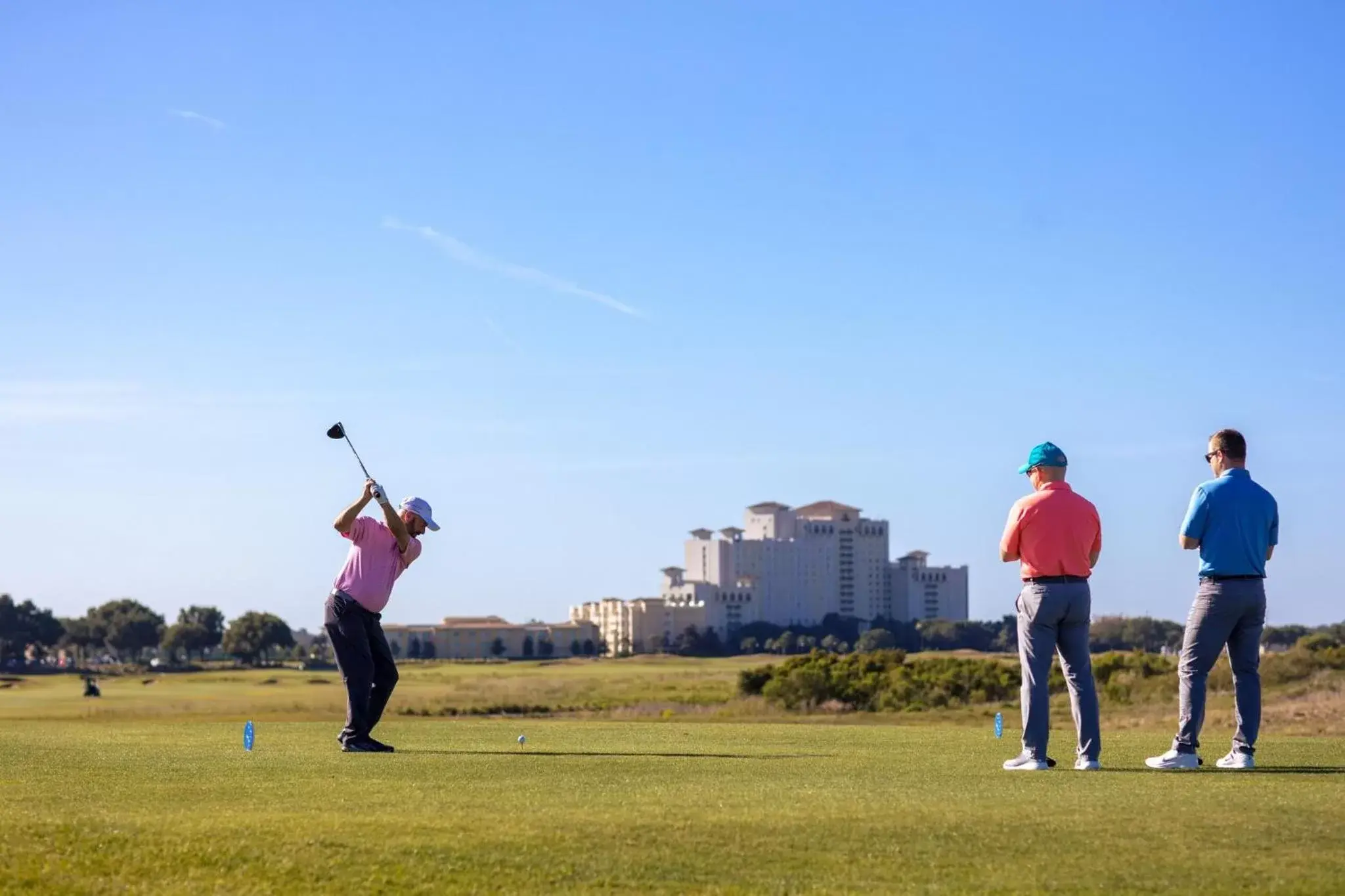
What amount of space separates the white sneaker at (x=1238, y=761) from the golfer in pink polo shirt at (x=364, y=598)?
5933mm

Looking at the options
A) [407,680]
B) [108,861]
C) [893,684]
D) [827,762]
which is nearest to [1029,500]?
[827,762]

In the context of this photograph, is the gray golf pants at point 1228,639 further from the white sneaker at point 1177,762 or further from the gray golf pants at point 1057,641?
the gray golf pants at point 1057,641

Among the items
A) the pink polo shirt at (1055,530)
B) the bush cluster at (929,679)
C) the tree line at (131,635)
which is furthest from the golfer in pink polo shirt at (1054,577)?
the tree line at (131,635)

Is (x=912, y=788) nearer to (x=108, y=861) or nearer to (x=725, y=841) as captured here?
(x=725, y=841)

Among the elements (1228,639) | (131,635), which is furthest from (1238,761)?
(131,635)

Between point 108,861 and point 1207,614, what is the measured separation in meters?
7.27

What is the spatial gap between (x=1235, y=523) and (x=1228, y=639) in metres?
0.82

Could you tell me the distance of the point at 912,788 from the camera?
8.66m

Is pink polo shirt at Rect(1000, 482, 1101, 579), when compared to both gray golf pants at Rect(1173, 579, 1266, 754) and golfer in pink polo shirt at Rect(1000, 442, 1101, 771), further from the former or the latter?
gray golf pants at Rect(1173, 579, 1266, 754)

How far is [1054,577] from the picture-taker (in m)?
10.8

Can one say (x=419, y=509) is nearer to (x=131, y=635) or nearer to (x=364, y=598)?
(x=364, y=598)

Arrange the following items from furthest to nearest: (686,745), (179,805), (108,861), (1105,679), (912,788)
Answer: (1105,679), (686,745), (912,788), (179,805), (108,861)

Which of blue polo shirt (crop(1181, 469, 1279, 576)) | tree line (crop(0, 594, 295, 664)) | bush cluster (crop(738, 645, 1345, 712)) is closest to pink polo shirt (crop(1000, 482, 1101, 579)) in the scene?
blue polo shirt (crop(1181, 469, 1279, 576))

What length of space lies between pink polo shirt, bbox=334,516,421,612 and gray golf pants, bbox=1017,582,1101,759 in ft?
15.8
